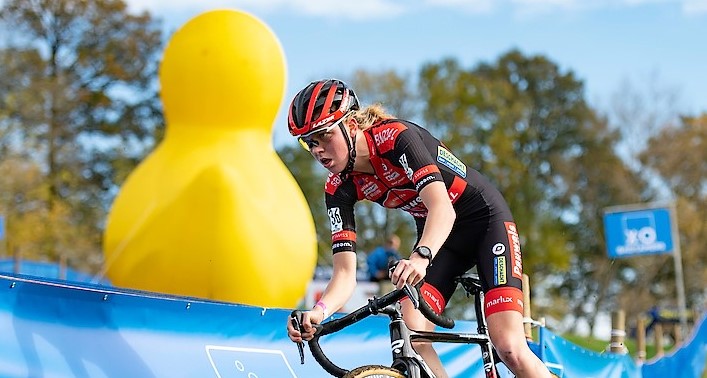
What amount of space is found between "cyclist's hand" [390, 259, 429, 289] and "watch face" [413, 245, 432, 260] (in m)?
0.07

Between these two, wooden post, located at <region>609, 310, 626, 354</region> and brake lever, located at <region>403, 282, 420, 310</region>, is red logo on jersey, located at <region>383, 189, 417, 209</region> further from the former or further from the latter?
wooden post, located at <region>609, 310, 626, 354</region>

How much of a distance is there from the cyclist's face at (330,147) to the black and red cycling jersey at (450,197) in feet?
0.60

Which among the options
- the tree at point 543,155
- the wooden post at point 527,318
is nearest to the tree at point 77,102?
the tree at point 543,155

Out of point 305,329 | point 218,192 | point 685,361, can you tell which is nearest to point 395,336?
point 305,329

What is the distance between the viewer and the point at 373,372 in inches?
163

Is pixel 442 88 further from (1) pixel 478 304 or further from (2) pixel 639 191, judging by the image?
(1) pixel 478 304

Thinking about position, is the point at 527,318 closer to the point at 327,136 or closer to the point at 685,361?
→ the point at 327,136

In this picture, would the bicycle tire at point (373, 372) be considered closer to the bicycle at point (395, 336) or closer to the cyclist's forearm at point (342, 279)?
the bicycle at point (395, 336)

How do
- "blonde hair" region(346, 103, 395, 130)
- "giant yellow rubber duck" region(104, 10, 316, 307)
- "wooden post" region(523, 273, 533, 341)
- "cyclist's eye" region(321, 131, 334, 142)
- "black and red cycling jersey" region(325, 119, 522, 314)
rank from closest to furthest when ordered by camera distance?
1. "cyclist's eye" region(321, 131, 334, 142)
2. "black and red cycling jersey" region(325, 119, 522, 314)
3. "blonde hair" region(346, 103, 395, 130)
4. "wooden post" region(523, 273, 533, 341)
5. "giant yellow rubber duck" region(104, 10, 316, 307)

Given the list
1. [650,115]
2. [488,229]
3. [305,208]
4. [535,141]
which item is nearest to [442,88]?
[535,141]

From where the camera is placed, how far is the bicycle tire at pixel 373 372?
4059mm

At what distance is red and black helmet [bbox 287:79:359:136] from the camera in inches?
176

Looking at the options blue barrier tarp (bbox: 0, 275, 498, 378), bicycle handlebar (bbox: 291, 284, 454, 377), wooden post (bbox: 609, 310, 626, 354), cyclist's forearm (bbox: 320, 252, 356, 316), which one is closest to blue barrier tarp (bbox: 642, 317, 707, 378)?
wooden post (bbox: 609, 310, 626, 354)

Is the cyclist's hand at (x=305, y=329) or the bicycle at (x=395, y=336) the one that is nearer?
the bicycle at (x=395, y=336)
